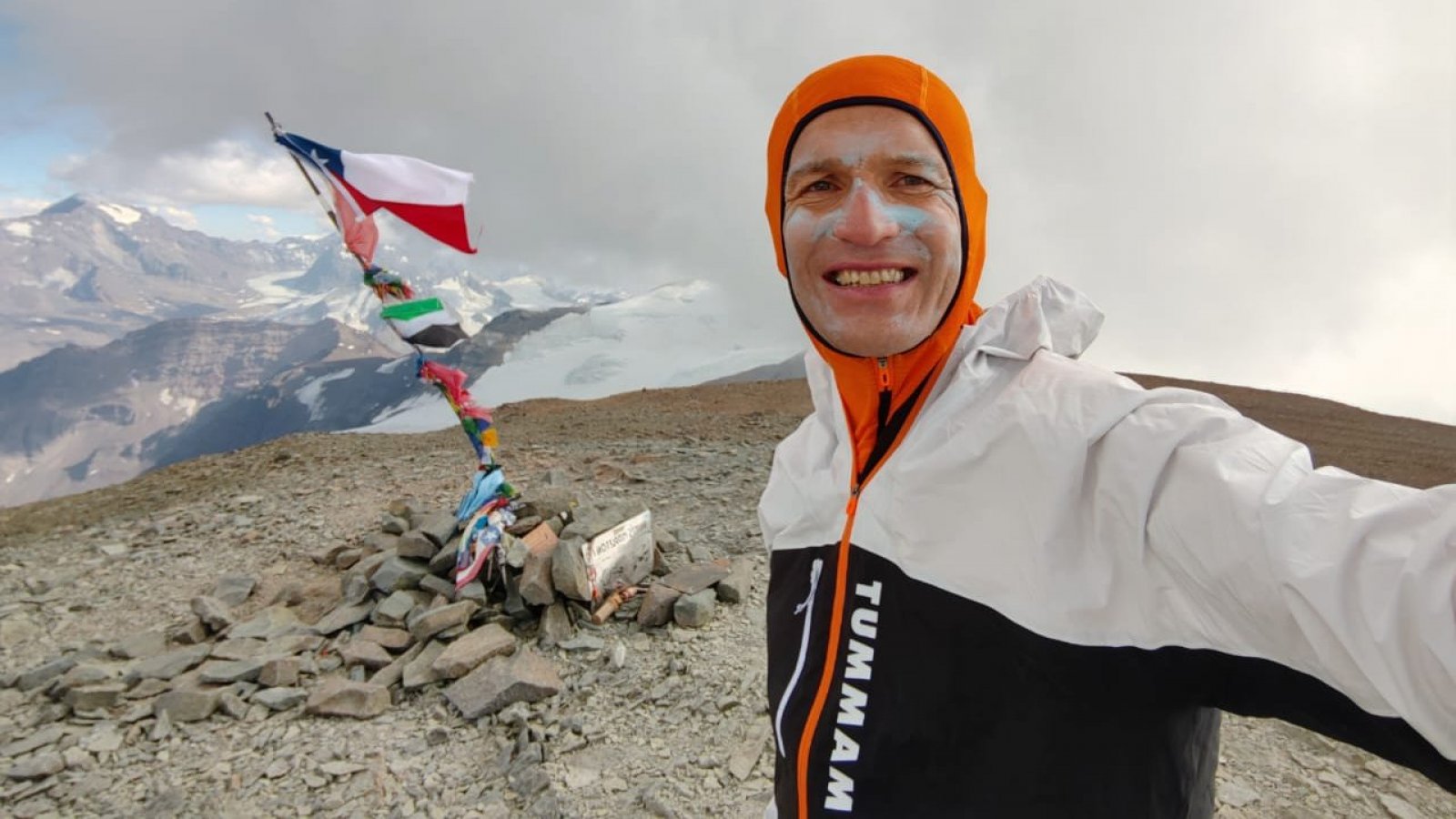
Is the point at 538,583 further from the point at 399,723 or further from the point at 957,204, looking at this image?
the point at 957,204

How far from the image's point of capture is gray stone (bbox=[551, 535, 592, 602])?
219 inches

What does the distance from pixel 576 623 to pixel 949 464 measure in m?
4.82

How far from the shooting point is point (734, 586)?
597 cm

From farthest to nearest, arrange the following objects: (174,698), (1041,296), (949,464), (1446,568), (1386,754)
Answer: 1. (174,698)
2. (1041,296)
3. (949,464)
4. (1386,754)
5. (1446,568)

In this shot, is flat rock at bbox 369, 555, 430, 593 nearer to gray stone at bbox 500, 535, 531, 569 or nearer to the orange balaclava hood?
gray stone at bbox 500, 535, 531, 569

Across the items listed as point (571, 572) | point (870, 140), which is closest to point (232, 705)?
point (571, 572)

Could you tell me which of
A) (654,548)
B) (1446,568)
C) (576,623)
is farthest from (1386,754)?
(654,548)

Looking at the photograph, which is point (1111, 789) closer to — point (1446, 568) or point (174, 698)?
point (1446, 568)

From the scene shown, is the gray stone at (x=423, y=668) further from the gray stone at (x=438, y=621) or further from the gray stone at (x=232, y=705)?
the gray stone at (x=232, y=705)

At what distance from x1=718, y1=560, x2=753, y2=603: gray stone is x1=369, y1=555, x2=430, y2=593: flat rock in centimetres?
268

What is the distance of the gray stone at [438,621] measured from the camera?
5508 millimetres

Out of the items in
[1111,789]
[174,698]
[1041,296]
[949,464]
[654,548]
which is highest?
[1041,296]

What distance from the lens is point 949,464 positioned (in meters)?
1.42

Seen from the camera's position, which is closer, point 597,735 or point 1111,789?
point 1111,789
